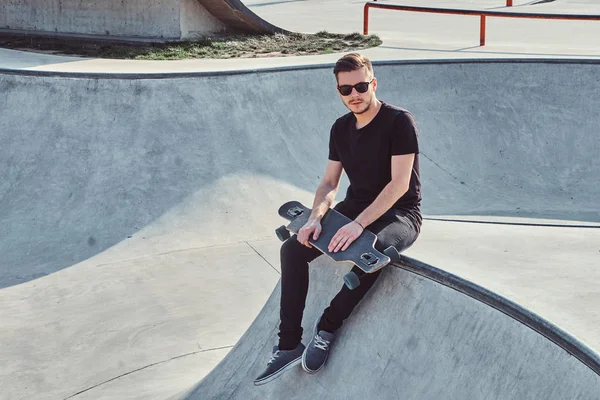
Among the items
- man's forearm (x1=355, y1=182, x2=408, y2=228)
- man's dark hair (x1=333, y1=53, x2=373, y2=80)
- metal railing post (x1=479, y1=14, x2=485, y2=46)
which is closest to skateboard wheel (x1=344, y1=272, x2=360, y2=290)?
man's forearm (x1=355, y1=182, x2=408, y2=228)

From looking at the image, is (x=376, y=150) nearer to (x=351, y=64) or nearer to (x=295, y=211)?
(x=351, y=64)

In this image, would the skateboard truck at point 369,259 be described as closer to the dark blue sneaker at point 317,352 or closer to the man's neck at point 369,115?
the dark blue sneaker at point 317,352

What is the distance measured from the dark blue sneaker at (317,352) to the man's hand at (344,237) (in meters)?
0.47

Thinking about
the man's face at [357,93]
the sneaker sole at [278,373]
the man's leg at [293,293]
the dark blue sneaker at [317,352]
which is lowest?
the sneaker sole at [278,373]

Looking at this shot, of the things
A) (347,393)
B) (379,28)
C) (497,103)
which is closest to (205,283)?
(347,393)

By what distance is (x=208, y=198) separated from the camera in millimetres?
8539

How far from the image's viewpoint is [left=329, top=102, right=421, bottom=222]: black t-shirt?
174 inches

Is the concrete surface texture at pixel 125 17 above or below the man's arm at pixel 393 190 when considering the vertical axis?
above

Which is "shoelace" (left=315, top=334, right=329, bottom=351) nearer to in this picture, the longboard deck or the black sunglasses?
the longboard deck

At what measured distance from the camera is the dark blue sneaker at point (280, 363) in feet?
14.6

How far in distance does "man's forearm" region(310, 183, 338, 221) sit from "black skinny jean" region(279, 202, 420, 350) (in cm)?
19

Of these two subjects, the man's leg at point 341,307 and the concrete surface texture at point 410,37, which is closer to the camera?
the man's leg at point 341,307

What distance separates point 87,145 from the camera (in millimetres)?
8898

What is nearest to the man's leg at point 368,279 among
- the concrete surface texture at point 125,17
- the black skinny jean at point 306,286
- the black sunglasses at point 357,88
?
the black skinny jean at point 306,286
